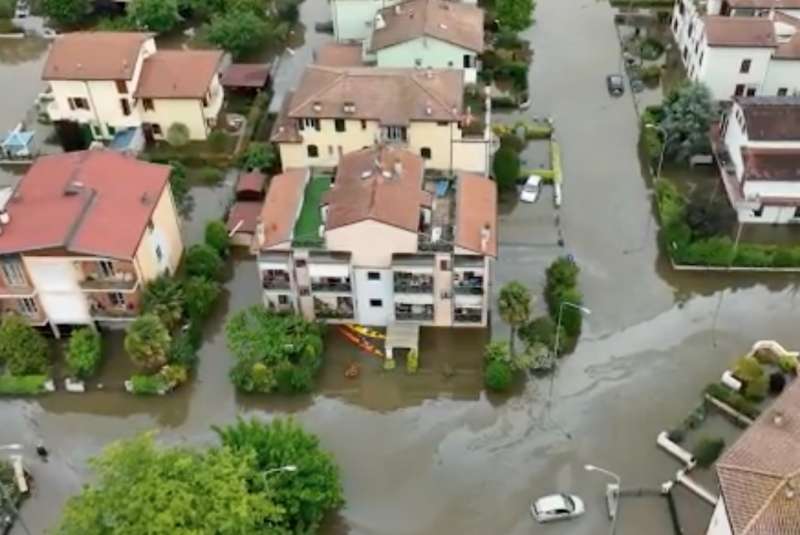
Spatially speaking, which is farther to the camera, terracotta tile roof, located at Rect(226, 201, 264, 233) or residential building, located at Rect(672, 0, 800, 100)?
residential building, located at Rect(672, 0, 800, 100)

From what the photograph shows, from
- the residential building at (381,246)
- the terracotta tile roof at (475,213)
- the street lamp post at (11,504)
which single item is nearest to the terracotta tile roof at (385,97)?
the residential building at (381,246)

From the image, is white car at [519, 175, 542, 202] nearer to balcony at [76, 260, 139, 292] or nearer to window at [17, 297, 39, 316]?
balcony at [76, 260, 139, 292]

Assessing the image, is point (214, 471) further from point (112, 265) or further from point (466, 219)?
point (466, 219)

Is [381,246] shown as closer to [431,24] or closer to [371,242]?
[371,242]

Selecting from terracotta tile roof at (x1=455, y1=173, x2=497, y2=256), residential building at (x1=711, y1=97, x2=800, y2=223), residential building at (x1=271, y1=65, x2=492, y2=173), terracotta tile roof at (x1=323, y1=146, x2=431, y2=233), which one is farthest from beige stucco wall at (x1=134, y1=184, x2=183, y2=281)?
residential building at (x1=711, y1=97, x2=800, y2=223)

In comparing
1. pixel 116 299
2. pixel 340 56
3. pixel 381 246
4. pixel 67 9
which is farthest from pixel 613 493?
pixel 67 9

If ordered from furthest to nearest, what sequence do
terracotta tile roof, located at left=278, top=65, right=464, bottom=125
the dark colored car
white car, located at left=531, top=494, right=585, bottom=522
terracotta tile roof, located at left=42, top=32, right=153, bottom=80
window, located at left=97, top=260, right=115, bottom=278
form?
the dark colored car, terracotta tile roof, located at left=42, top=32, right=153, bottom=80, terracotta tile roof, located at left=278, top=65, right=464, bottom=125, window, located at left=97, top=260, right=115, bottom=278, white car, located at left=531, top=494, right=585, bottom=522
